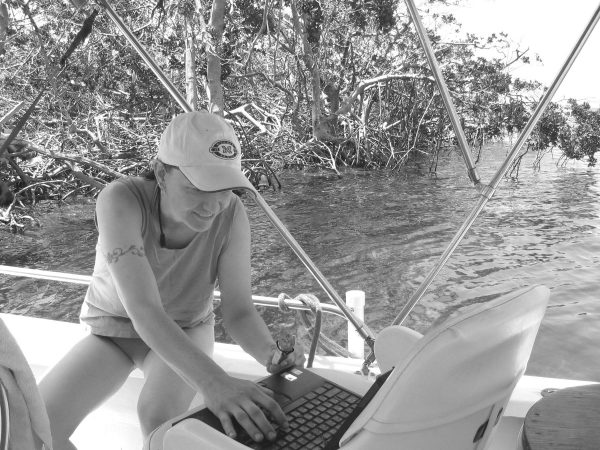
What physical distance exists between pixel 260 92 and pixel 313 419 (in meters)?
13.6

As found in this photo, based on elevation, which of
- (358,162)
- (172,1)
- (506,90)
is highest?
(172,1)

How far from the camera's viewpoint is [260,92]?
1427 centimetres

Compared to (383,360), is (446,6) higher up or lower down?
higher up

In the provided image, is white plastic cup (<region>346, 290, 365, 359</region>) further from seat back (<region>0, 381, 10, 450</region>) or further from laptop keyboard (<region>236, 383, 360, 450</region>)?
seat back (<region>0, 381, 10, 450</region>)

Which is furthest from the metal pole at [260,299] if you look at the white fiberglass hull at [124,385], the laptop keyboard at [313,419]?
the laptop keyboard at [313,419]

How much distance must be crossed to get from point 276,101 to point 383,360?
14.0 metres

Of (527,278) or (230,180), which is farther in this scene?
(527,278)

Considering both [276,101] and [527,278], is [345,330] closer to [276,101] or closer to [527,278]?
[527,278]

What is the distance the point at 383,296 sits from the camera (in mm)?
7969

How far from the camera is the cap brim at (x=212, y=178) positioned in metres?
1.42

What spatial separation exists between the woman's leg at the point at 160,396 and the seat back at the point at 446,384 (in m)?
0.75

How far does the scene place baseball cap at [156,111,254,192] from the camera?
1441 mm

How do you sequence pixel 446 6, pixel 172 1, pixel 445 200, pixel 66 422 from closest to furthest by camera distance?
pixel 66 422
pixel 172 1
pixel 445 200
pixel 446 6

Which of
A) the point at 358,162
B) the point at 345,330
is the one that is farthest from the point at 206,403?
the point at 358,162
